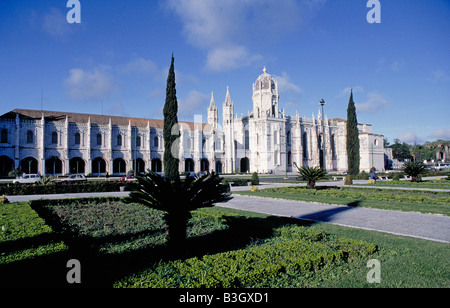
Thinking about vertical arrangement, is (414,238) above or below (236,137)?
below

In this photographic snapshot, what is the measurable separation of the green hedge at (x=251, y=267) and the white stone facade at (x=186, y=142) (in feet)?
92.5

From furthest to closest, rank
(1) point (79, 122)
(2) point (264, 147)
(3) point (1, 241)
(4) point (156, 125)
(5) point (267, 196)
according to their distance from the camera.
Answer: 1. (2) point (264, 147)
2. (4) point (156, 125)
3. (1) point (79, 122)
4. (5) point (267, 196)
5. (3) point (1, 241)

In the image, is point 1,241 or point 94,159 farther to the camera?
point 94,159

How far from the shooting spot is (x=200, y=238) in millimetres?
7910

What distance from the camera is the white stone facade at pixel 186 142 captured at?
132 feet

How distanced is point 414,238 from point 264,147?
162ft

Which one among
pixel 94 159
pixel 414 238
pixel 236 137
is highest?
pixel 236 137

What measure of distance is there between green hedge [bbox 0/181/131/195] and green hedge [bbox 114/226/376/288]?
16.0 meters

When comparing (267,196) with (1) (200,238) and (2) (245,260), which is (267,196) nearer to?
(1) (200,238)

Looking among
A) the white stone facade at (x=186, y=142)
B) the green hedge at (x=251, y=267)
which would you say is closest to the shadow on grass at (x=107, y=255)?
the green hedge at (x=251, y=267)

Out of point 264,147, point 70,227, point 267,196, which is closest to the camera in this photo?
point 70,227

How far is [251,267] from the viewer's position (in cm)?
499

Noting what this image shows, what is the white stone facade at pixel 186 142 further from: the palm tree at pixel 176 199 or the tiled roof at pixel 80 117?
the palm tree at pixel 176 199

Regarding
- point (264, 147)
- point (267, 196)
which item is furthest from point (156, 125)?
point (267, 196)
